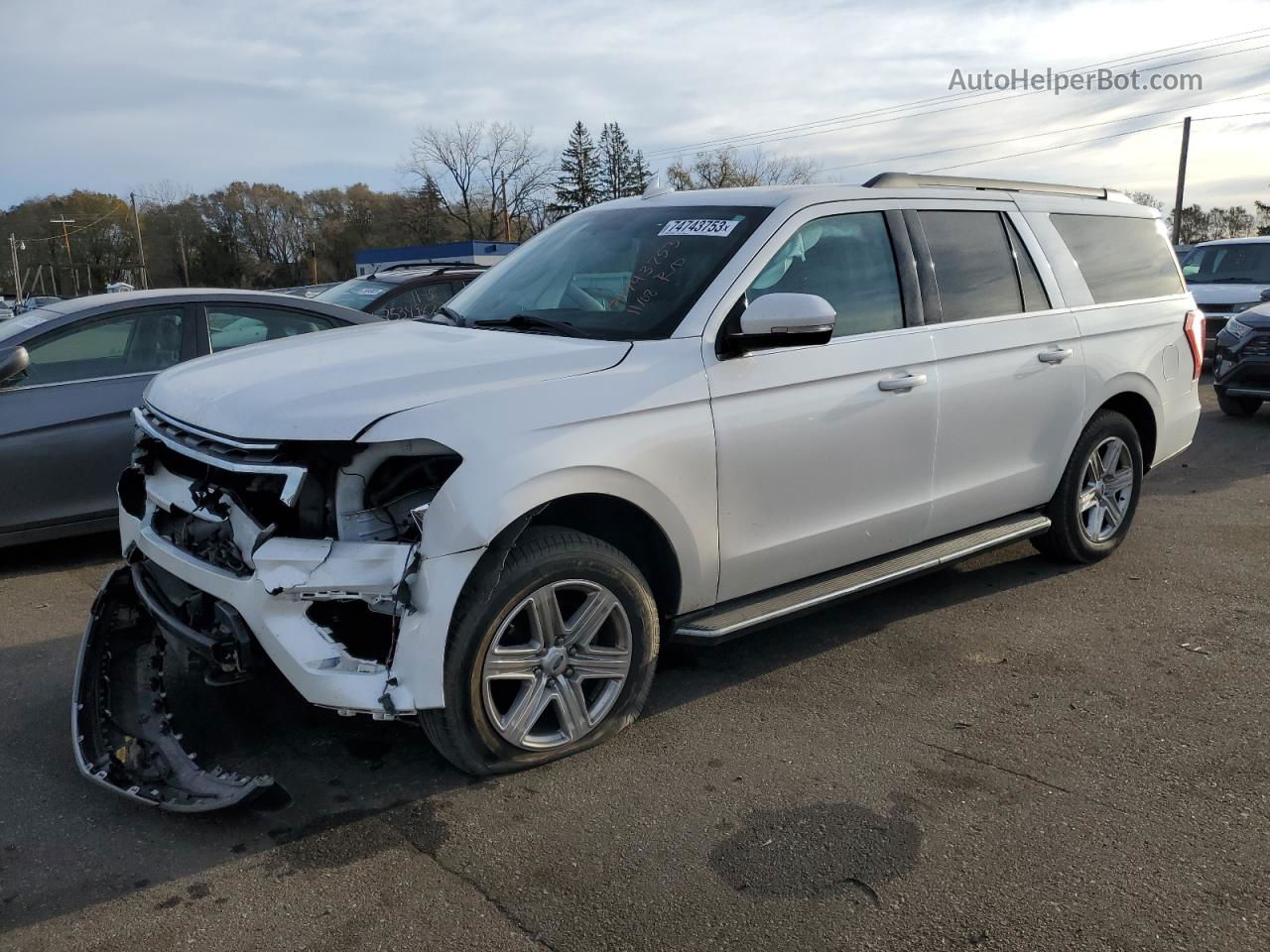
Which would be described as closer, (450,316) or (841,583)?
(841,583)

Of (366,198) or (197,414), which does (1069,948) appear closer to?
(197,414)

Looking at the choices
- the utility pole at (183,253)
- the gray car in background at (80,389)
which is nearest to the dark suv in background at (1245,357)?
the gray car in background at (80,389)

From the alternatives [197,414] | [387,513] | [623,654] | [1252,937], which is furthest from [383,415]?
[1252,937]

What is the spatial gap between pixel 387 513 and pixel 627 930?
54.3 inches

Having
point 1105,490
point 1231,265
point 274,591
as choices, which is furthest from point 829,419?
point 1231,265

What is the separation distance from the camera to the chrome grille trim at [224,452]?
3.00 meters

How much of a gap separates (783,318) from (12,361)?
14.4 feet

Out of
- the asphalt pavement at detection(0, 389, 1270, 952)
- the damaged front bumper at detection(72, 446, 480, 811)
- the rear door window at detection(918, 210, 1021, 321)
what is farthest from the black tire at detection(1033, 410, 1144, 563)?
the damaged front bumper at detection(72, 446, 480, 811)

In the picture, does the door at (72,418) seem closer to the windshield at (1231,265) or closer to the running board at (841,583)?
the running board at (841,583)

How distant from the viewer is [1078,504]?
5406mm

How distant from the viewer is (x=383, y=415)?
3.01 m

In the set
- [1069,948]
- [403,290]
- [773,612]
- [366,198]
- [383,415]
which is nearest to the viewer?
[1069,948]

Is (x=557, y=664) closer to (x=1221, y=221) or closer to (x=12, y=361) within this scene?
(x=12, y=361)

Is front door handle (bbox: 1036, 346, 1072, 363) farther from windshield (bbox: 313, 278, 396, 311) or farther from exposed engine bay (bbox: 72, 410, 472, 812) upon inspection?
windshield (bbox: 313, 278, 396, 311)
